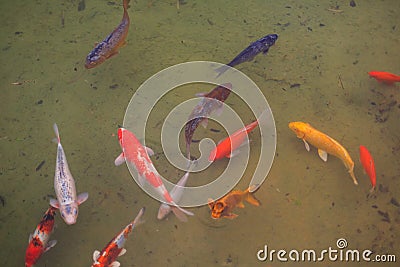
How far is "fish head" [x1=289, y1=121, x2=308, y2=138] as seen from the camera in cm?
273

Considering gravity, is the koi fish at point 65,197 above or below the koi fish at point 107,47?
below

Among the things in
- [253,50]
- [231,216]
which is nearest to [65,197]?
[231,216]

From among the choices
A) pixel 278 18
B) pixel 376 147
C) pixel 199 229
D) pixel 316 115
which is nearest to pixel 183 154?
pixel 199 229

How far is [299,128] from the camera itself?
108 inches

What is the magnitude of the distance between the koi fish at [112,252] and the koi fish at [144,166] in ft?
1.00

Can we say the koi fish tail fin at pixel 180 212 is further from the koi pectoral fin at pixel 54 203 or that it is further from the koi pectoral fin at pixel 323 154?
the koi pectoral fin at pixel 323 154

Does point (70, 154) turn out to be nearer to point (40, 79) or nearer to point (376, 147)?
point (40, 79)

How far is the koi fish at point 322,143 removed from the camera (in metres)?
2.62
